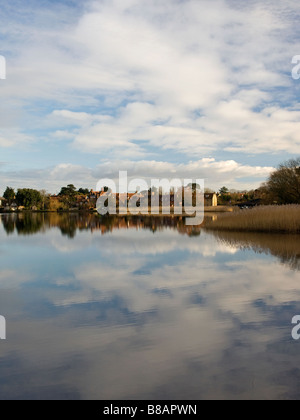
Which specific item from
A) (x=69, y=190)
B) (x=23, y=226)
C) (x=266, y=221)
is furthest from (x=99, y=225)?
(x=69, y=190)

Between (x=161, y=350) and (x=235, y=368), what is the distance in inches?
49.0

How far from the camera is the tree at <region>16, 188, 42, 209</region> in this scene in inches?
5187

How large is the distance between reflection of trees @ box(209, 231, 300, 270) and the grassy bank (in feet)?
3.48

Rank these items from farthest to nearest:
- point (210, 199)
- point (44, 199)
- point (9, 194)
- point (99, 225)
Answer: point (9, 194) < point (44, 199) < point (210, 199) < point (99, 225)

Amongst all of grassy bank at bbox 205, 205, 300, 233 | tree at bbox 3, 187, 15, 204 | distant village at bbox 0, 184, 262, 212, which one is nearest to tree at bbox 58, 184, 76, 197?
distant village at bbox 0, 184, 262, 212

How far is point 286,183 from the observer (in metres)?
48.7

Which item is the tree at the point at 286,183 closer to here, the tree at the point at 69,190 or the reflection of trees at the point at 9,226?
the reflection of trees at the point at 9,226

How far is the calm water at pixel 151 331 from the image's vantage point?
15.3 ft

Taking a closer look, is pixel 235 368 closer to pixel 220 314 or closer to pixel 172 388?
pixel 172 388

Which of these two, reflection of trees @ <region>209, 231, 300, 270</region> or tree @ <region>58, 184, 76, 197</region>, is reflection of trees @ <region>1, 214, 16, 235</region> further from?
tree @ <region>58, 184, 76, 197</region>

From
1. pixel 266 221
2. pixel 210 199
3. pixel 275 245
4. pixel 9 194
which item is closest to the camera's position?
pixel 275 245

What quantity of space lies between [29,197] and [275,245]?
123164 mm

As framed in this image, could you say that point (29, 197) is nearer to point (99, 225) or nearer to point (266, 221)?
point (99, 225)
